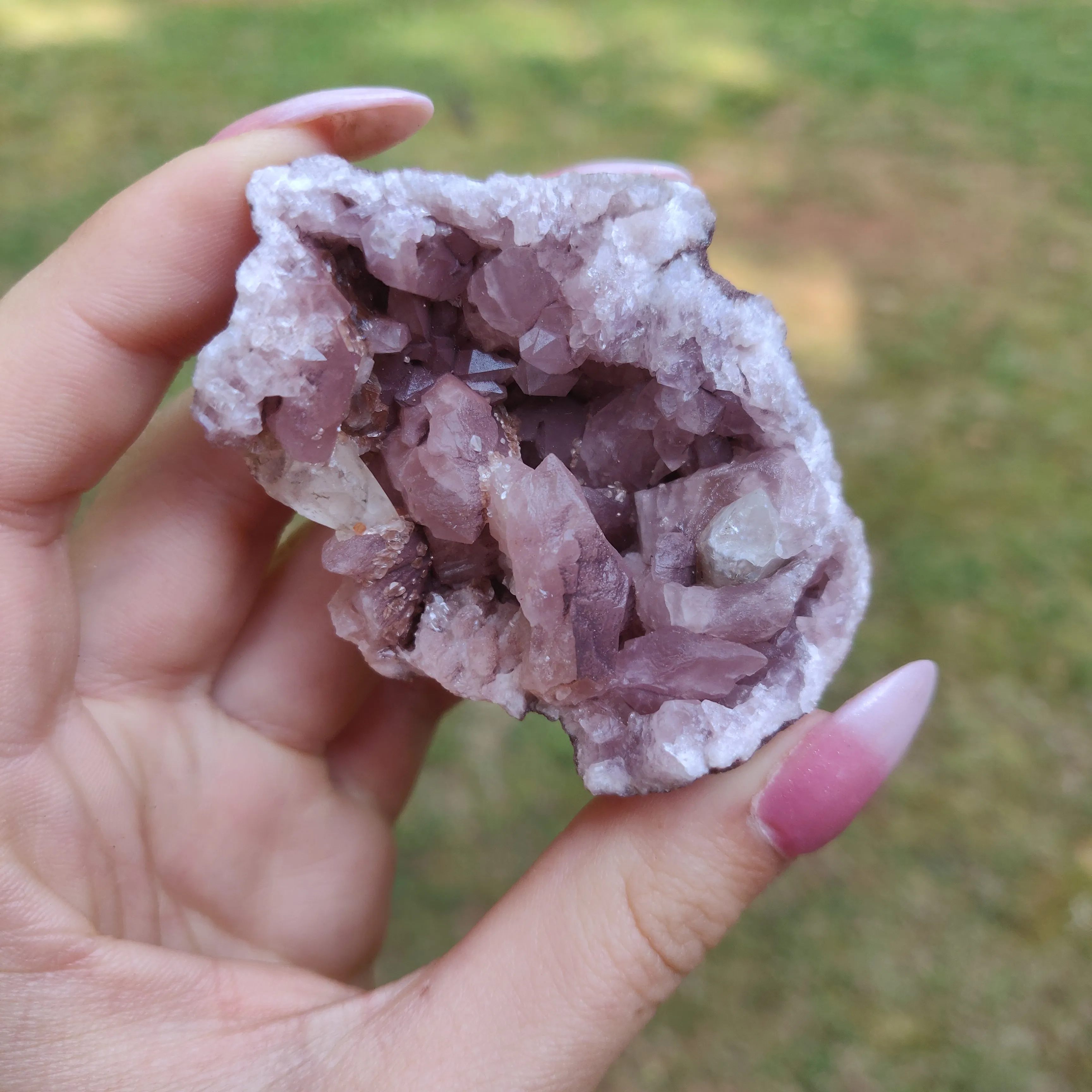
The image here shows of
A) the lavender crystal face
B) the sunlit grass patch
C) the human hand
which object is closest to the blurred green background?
the sunlit grass patch

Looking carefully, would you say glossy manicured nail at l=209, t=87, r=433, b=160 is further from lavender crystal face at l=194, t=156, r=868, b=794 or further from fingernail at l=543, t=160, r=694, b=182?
lavender crystal face at l=194, t=156, r=868, b=794

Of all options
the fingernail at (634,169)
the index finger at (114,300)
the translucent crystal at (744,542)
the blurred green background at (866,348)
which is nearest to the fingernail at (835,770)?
the translucent crystal at (744,542)

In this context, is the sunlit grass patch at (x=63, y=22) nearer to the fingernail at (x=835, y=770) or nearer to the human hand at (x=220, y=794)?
the human hand at (x=220, y=794)

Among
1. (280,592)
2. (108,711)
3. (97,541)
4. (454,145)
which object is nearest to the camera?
(108,711)

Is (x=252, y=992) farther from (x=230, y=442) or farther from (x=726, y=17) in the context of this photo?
(x=726, y=17)

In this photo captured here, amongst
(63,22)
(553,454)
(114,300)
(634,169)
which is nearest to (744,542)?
(553,454)

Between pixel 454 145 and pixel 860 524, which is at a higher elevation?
pixel 860 524

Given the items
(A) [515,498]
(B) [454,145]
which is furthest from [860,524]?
(B) [454,145]
